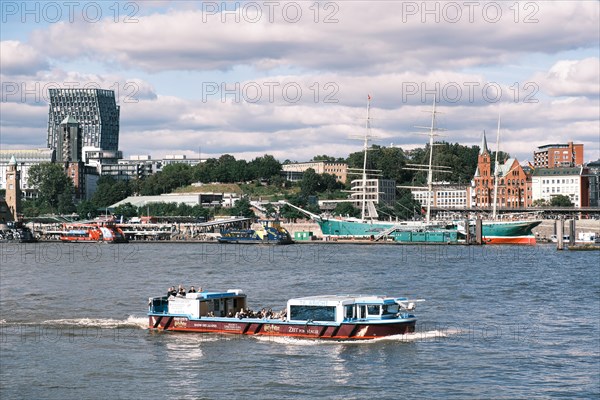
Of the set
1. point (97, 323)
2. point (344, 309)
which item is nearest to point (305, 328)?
point (344, 309)

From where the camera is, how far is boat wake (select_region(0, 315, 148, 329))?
1786 inches

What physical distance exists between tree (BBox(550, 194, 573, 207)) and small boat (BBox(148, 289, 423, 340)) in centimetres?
16083

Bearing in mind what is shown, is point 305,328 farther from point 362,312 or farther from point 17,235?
point 17,235

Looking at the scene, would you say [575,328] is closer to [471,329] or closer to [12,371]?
[471,329]

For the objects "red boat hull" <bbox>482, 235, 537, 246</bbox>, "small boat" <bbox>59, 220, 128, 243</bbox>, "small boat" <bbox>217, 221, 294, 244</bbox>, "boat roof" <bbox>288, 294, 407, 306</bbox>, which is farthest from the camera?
"small boat" <bbox>59, 220, 128, 243</bbox>

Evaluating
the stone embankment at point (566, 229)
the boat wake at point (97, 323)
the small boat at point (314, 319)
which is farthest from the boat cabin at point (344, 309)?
the stone embankment at point (566, 229)

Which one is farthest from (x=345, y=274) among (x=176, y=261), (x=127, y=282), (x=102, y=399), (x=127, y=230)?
(x=127, y=230)

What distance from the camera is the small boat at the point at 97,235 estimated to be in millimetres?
161750

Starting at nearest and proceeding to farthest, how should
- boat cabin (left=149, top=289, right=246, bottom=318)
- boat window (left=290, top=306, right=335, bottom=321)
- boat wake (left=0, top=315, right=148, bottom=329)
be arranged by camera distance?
1. boat window (left=290, top=306, right=335, bottom=321)
2. boat cabin (left=149, top=289, right=246, bottom=318)
3. boat wake (left=0, top=315, right=148, bottom=329)

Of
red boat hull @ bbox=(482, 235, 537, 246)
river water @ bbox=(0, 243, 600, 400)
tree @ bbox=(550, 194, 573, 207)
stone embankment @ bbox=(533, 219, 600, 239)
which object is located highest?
tree @ bbox=(550, 194, 573, 207)

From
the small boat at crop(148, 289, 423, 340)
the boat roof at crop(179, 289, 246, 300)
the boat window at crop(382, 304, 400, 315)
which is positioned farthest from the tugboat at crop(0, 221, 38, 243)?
the boat window at crop(382, 304, 400, 315)

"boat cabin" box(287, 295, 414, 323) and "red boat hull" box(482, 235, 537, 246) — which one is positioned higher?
"red boat hull" box(482, 235, 537, 246)

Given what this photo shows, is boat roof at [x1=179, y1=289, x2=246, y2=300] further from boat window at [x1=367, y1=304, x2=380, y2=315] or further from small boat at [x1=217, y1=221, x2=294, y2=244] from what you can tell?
small boat at [x1=217, y1=221, x2=294, y2=244]

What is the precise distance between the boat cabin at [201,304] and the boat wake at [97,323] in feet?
4.42
